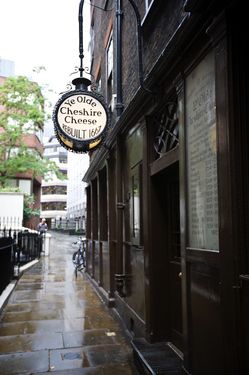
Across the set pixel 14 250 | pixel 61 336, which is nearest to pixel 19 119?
pixel 14 250

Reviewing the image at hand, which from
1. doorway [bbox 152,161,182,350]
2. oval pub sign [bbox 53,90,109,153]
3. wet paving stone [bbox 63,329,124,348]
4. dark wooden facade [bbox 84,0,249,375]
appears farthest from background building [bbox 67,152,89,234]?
doorway [bbox 152,161,182,350]

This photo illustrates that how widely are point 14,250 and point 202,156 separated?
1039 centimetres

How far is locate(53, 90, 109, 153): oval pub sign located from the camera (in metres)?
7.55

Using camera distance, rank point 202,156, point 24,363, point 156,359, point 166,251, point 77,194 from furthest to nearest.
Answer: point 77,194
point 166,251
point 24,363
point 156,359
point 202,156

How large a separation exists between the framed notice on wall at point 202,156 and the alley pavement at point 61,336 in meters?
2.35

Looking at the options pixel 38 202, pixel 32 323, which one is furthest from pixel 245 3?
pixel 38 202

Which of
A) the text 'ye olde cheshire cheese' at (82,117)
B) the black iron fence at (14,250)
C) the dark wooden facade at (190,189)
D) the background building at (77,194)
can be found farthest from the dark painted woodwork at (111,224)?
the background building at (77,194)

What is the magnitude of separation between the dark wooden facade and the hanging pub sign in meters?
0.43

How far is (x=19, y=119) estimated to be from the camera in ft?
91.5

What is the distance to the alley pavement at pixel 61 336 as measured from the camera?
548 cm

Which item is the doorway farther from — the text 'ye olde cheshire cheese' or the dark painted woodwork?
the dark painted woodwork

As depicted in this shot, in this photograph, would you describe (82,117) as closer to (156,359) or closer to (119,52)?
(119,52)

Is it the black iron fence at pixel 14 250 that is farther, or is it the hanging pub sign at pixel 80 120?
the black iron fence at pixel 14 250

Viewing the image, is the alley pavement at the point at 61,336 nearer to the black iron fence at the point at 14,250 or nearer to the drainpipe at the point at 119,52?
the black iron fence at the point at 14,250
